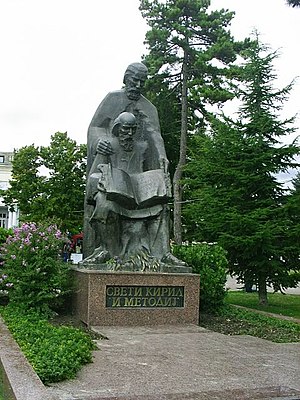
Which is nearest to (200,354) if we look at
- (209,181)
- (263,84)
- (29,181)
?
(209,181)

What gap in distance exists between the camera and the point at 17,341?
6.13 m

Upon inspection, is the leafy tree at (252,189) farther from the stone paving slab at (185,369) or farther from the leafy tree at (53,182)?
the leafy tree at (53,182)

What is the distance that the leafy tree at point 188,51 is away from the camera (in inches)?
1057

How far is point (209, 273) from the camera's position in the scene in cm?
899

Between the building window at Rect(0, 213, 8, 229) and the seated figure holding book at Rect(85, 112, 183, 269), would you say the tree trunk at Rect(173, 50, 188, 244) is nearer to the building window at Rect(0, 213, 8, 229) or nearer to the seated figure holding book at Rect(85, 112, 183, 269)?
the seated figure holding book at Rect(85, 112, 183, 269)

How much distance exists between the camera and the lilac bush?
26.9 ft

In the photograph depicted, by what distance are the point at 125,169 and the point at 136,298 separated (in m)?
1.90

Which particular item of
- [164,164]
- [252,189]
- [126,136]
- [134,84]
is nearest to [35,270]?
[126,136]

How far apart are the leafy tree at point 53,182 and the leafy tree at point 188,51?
215 inches

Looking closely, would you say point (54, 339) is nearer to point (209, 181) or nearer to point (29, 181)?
point (209, 181)

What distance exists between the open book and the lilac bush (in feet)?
3.64

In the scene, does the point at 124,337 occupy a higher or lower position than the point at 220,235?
lower

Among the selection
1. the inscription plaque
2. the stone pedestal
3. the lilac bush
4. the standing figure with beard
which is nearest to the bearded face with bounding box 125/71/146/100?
the standing figure with beard

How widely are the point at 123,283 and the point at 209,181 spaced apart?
19.8 ft
